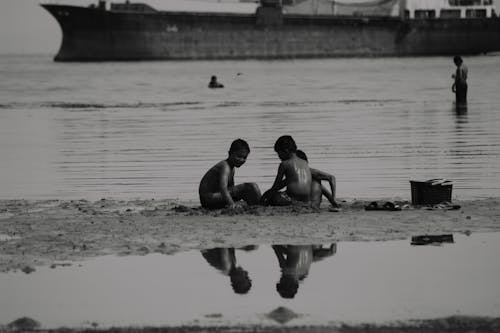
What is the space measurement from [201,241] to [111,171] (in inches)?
279

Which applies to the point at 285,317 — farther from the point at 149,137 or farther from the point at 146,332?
the point at 149,137

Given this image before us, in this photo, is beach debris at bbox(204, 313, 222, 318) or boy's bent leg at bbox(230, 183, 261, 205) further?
boy's bent leg at bbox(230, 183, 261, 205)

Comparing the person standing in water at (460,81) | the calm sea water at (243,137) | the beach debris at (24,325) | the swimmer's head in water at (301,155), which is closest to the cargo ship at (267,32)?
the calm sea water at (243,137)

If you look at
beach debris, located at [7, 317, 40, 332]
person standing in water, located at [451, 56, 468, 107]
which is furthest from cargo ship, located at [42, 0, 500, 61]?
beach debris, located at [7, 317, 40, 332]

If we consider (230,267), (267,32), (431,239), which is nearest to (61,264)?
(230,267)

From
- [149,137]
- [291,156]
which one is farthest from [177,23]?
[291,156]

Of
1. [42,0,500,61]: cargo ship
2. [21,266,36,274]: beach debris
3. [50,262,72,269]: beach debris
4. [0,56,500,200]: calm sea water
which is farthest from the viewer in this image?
[42,0,500,61]: cargo ship

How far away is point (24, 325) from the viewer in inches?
245

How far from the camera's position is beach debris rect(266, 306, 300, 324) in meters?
6.18

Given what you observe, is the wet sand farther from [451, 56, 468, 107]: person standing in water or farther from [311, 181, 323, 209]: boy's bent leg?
[451, 56, 468, 107]: person standing in water

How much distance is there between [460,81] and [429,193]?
18.4 m

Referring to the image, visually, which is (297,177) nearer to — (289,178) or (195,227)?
(289,178)

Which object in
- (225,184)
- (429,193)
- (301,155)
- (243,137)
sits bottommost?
(243,137)

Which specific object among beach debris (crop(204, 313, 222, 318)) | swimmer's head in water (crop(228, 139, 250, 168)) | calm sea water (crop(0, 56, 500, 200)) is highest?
swimmer's head in water (crop(228, 139, 250, 168))
